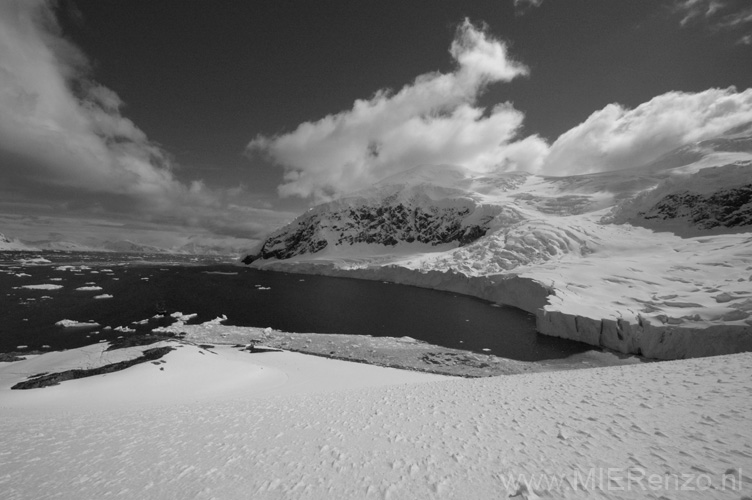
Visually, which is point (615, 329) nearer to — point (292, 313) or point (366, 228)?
point (292, 313)

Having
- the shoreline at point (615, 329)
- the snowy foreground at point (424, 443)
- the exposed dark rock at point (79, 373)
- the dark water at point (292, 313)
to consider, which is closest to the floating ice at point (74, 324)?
the dark water at point (292, 313)

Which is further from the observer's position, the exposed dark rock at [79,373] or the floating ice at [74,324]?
the floating ice at [74,324]

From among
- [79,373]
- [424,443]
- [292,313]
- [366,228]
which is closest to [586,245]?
[292,313]

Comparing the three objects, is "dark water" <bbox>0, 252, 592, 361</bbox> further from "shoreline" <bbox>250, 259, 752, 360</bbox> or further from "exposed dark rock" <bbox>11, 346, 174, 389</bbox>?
"exposed dark rock" <bbox>11, 346, 174, 389</bbox>

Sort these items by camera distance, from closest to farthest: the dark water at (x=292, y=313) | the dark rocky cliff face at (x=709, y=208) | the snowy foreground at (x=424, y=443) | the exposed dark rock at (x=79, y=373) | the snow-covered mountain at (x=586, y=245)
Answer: the snowy foreground at (x=424, y=443), the exposed dark rock at (x=79, y=373), the snow-covered mountain at (x=586, y=245), the dark water at (x=292, y=313), the dark rocky cliff face at (x=709, y=208)

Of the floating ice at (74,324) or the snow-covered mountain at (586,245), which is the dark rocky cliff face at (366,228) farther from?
the floating ice at (74,324)

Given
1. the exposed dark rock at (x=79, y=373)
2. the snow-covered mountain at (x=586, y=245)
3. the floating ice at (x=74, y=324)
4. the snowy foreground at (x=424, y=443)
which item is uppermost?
the snow-covered mountain at (x=586, y=245)

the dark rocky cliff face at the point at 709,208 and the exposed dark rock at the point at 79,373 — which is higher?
the dark rocky cliff face at the point at 709,208
